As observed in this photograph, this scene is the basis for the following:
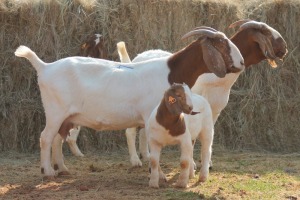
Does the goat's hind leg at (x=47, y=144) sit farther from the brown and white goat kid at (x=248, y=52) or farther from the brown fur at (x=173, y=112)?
the brown and white goat kid at (x=248, y=52)

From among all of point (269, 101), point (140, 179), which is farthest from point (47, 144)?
point (269, 101)

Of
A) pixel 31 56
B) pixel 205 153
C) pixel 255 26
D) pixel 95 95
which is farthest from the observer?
pixel 255 26

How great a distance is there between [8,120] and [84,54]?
181 centimetres

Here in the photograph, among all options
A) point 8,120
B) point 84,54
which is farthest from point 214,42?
point 8,120

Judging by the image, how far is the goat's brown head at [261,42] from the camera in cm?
1049

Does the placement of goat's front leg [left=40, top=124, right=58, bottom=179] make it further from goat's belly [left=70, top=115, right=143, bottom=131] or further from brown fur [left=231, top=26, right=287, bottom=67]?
brown fur [left=231, top=26, right=287, bottom=67]

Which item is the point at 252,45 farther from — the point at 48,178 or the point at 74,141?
the point at 74,141

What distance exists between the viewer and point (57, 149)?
10.3 meters

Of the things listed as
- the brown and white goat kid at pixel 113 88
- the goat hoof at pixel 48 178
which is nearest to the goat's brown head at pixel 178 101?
the brown and white goat kid at pixel 113 88

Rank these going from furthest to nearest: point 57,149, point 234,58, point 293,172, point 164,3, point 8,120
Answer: point 164,3
point 8,120
point 293,172
point 57,149
point 234,58

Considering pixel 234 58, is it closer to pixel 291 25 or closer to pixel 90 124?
pixel 90 124

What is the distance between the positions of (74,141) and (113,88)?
9.49 ft

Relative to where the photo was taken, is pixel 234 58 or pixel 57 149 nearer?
pixel 234 58

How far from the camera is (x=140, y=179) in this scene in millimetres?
10070
